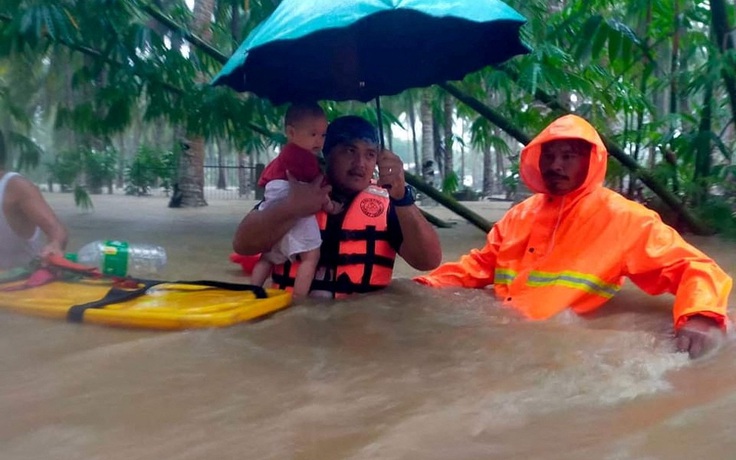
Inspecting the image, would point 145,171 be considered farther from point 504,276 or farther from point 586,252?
point 586,252

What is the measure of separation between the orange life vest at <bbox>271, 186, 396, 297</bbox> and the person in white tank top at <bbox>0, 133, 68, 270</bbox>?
54.3 inches

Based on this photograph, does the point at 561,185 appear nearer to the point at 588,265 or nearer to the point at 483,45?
the point at 588,265

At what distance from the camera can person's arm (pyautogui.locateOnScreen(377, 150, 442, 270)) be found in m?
3.28

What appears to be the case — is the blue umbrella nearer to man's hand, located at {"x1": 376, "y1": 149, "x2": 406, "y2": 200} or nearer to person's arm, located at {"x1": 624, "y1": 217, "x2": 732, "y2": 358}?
man's hand, located at {"x1": 376, "y1": 149, "x2": 406, "y2": 200}

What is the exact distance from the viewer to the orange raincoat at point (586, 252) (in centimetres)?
329

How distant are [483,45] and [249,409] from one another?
101 inches

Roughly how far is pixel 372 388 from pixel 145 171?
20.9m

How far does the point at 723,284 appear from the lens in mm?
3094

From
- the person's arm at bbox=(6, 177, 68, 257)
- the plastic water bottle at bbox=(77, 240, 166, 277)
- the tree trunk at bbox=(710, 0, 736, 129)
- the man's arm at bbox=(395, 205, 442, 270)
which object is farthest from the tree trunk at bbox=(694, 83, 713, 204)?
the person's arm at bbox=(6, 177, 68, 257)

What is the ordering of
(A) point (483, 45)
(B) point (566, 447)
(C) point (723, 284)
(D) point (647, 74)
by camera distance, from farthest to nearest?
1. (D) point (647, 74)
2. (A) point (483, 45)
3. (C) point (723, 284)
4. (B) point (566, 447)

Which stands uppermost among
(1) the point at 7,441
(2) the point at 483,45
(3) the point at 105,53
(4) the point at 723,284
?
(3) the point at 105,53

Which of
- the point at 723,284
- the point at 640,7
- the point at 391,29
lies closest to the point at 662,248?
the point at 723,284

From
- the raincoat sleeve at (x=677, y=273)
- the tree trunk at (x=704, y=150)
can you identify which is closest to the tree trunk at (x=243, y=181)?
the tree trunk at (x=704, y=150)

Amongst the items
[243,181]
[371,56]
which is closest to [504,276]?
[371,56]
